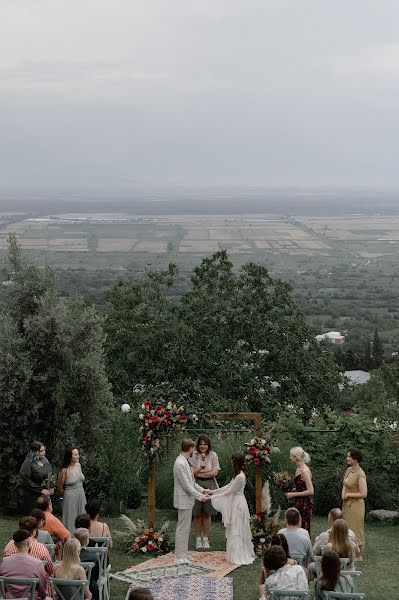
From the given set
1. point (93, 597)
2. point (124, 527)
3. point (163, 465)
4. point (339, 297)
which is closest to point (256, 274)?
point (163, 465)

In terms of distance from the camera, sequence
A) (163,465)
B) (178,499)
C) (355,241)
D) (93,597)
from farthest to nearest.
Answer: (355,241) < (163,465) < (178,499) < (93,597)

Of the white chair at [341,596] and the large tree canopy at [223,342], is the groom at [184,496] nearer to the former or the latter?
the white chair at [341,596]

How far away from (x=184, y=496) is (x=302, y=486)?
59.0 inches

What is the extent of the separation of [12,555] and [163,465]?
22.2ft

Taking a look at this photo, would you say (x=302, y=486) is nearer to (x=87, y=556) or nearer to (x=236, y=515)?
(x=236, y=515)

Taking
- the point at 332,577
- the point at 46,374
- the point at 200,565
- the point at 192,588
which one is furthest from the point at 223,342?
the point at 332,577

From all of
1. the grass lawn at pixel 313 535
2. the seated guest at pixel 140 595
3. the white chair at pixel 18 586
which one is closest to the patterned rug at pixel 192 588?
the grass lawn at pixel 313 535

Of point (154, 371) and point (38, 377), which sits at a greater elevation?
point (38, 377)

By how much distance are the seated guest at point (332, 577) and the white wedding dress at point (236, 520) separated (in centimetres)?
327

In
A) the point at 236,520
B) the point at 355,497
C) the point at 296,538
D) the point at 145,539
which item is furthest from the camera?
the point at 145,539

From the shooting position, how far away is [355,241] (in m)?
186

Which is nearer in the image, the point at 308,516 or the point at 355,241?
the point at 308,516

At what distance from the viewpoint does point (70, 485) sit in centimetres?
1159

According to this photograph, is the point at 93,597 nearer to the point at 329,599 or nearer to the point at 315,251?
the point at 329,599
